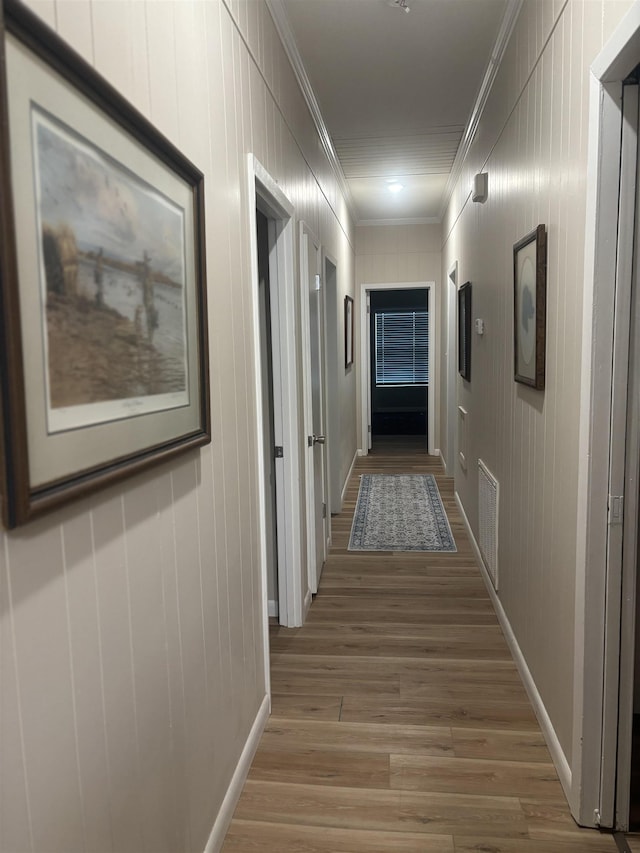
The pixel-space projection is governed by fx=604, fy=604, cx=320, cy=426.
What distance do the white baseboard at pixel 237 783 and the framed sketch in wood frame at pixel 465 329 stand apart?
2907mm

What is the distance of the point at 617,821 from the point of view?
1.77 meters

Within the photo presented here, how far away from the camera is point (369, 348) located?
7.61 metres

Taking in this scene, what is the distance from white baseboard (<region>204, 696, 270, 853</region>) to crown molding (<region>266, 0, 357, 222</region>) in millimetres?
2742

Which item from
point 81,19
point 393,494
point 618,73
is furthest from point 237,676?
point 393,494

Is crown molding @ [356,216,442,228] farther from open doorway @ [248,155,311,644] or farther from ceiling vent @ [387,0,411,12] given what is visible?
ceiling vent @ [387,0,411,12]

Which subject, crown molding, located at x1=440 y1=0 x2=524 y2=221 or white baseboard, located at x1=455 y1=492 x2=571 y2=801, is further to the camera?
crown molding, located at x1=440 y1=0 x2=524 y2=221

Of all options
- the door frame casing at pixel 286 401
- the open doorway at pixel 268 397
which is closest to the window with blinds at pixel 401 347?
the open doorway at pixel 268 397

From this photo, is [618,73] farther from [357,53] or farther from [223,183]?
[357,53]

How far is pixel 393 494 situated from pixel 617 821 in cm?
402

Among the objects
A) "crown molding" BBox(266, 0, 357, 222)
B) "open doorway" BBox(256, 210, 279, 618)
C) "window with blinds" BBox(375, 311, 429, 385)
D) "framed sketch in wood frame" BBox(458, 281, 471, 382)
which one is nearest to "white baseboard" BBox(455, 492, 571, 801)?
"open doorway" BBox(256, 210, 279, 618)

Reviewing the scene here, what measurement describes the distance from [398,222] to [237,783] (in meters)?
6.59

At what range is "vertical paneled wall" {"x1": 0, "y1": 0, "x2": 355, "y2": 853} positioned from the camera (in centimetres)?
88

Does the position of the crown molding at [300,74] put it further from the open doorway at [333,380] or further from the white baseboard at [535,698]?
the white baseboard at [535,698]

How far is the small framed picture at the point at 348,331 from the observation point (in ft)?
19.7
